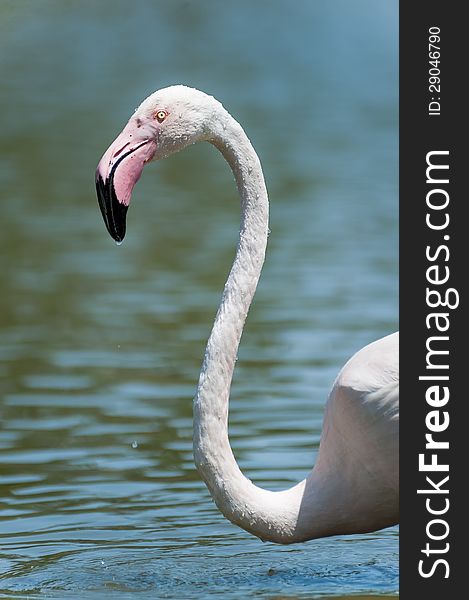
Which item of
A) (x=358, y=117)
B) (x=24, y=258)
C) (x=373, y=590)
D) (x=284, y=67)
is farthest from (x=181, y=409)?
(x=284, y=67)

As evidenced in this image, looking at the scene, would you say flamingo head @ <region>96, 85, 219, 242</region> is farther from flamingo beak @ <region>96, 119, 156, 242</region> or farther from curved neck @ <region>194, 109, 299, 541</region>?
curved neck @ <region>194, 109, 299, 541</region>

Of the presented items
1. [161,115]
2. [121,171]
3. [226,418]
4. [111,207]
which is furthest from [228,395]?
[161,115]

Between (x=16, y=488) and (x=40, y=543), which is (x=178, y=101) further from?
(x=16, y=488)

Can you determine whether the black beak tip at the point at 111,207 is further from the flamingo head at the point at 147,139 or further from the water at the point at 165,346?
the water at the point at 165,346

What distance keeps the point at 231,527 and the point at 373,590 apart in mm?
1306

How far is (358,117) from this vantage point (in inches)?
1518

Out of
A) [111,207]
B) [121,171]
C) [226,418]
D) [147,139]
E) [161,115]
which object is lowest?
[226,418]

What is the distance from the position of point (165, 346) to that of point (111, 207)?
6.11m

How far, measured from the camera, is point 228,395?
6691 millimetres

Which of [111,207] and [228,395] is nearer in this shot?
[111,207]

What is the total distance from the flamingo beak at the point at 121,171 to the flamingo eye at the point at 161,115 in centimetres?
6

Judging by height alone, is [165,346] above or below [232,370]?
above

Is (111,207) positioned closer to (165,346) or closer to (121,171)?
(121,171)

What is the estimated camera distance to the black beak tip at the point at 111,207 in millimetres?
6500
